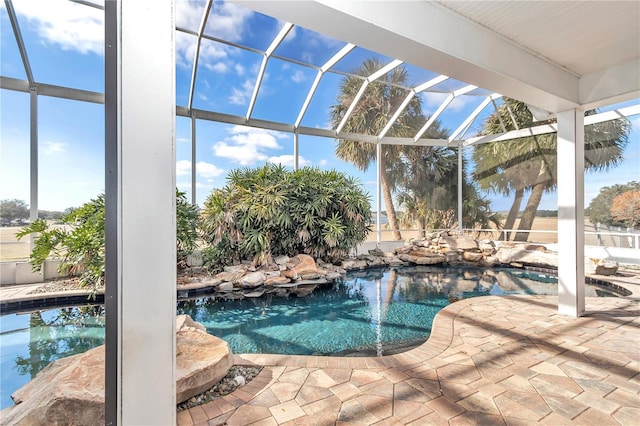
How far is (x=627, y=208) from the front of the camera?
756cm

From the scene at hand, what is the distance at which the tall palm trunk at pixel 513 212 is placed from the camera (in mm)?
9906

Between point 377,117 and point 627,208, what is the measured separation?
7246mm

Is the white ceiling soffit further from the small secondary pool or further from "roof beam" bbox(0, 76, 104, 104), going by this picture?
the small secondary pool

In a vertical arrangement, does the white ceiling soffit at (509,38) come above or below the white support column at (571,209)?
above

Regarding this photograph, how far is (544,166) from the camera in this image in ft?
30.8

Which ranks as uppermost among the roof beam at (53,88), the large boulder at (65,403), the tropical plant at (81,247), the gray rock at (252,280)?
the roof beam at (53,88)

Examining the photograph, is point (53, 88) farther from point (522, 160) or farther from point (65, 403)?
point (522, 160)

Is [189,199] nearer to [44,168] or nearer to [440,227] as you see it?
[44,168]

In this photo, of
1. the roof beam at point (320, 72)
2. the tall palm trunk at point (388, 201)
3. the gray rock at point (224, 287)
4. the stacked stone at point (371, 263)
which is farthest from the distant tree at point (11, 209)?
the tall palm trunk at point (388, 201)

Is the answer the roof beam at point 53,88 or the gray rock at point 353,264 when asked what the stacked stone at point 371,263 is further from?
the roof beam at point 53,88

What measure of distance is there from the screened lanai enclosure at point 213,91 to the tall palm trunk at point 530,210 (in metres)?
0.42

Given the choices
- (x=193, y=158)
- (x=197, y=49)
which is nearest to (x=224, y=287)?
(x=193, y=158)

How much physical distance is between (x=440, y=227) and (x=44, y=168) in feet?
37.2

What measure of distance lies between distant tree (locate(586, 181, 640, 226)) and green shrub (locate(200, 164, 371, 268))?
6172mm
